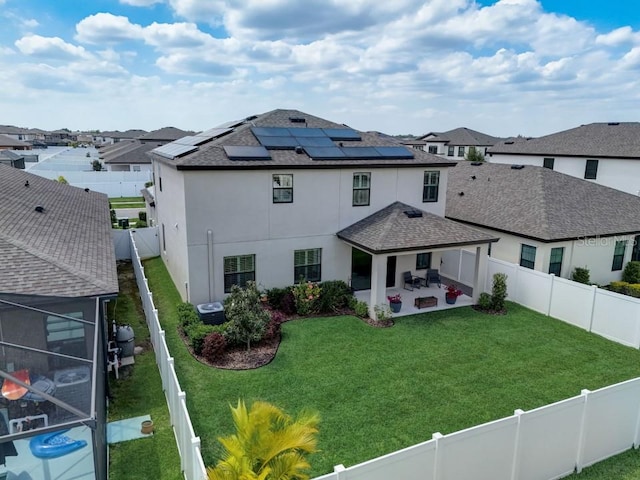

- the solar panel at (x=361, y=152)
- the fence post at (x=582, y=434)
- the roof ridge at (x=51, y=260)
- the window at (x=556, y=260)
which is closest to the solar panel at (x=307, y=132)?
the solar panel at (x=361, y=152)

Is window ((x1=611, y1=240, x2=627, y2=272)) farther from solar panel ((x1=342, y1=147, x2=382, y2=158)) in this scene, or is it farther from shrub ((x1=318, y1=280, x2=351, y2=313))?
shrub ((x1=318, y1=280, x2=351, y2=313))

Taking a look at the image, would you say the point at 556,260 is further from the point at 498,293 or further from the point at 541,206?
the point at 498,293

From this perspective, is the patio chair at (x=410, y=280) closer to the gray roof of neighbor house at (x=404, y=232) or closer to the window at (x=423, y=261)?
the window at (x=423, y=261)

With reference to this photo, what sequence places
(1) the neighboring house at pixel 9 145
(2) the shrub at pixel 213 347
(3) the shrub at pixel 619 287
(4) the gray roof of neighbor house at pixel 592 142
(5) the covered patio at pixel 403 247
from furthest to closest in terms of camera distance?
1. (1) the neighboring house at pixel 9 145
2. (4) the gray roof of neighbor house at pixel 592 142
3. (3) the shrub at pixel 619 287
4. (5) the covered patio at pixel 403 247
5. (2) the shrub at pixel 213 347

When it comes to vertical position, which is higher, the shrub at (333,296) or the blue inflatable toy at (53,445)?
the blue inflatable toy at (53,445)

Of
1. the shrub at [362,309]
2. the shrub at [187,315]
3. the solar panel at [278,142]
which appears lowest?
the shrub at [362,309]

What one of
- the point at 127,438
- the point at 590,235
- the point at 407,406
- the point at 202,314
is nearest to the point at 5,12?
the point at 202,314

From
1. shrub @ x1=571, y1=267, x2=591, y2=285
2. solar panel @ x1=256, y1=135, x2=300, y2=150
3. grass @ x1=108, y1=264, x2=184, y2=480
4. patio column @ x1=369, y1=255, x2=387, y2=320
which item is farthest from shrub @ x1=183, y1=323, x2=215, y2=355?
shrub @ x1=571, y1=267, x2=591, y2=285
